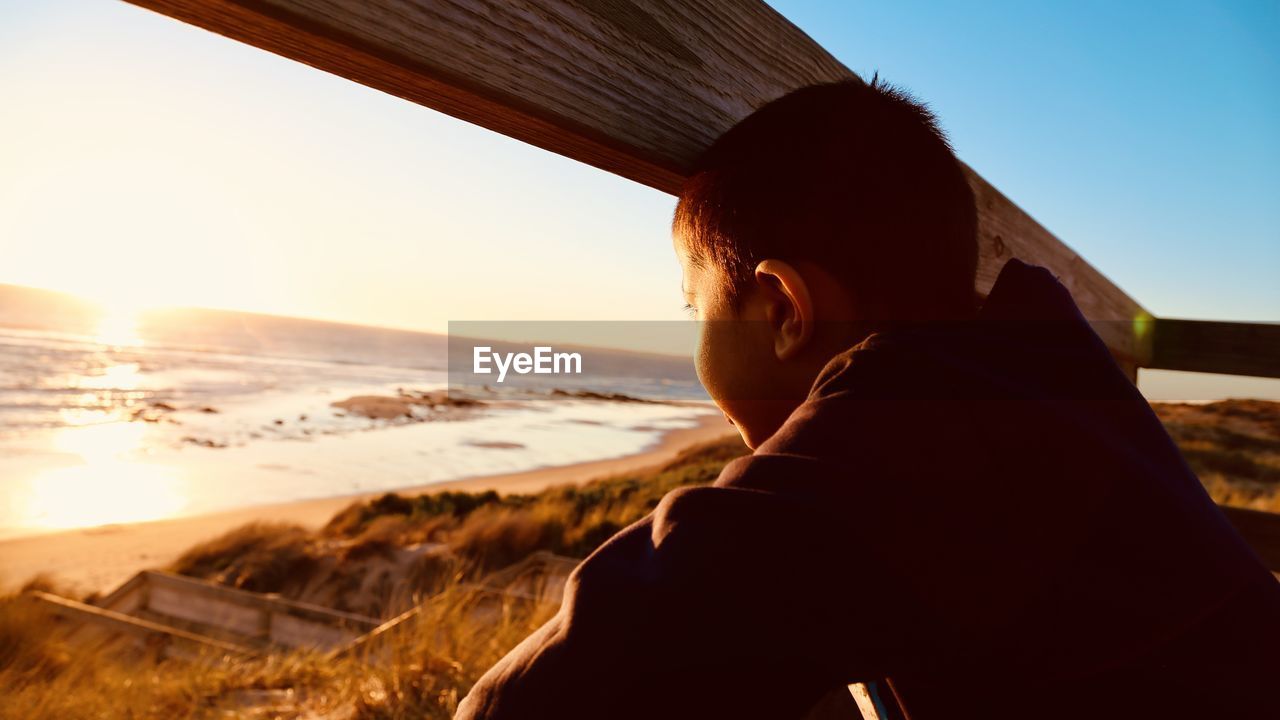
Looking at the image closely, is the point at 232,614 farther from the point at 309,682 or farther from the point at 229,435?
the point at 229,435

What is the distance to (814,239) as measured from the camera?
0.94m

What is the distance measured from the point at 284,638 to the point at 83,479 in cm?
1103

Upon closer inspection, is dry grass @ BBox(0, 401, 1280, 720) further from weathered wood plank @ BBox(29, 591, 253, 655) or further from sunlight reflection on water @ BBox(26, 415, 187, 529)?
sunlight reflection on water @ BBox(26, 415, 187, 529)

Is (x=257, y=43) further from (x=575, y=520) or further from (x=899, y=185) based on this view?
(x=575, y=520)

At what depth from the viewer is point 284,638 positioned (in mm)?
6016

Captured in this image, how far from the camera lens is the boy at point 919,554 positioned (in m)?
0.60

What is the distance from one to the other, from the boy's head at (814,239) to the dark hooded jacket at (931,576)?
15 centimetres

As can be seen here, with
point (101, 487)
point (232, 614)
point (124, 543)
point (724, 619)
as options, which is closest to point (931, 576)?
point (724, 619)

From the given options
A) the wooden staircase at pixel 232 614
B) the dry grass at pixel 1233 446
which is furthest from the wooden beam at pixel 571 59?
the dry grass at pixel 1233 446

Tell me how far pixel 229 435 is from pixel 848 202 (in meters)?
20.6

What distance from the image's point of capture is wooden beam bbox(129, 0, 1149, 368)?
0.70 m

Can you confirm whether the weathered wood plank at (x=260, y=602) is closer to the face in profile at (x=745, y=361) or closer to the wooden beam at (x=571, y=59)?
the face in profile at (x=745, y=361)

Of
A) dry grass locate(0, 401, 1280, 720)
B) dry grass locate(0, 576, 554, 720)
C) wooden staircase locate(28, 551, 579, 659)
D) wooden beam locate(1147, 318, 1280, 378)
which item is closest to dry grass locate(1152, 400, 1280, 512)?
dry grass locate(0, 401, 1280, 720)

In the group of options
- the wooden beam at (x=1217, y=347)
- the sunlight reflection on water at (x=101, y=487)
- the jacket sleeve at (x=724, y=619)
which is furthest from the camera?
the sunlight reflection on water at (x=101, y=487)
